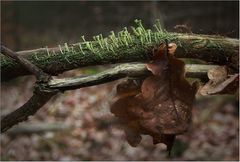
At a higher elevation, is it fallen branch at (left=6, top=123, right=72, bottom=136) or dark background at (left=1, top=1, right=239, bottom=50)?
dark background at (left=1, top=1, right=239, bottom=50)

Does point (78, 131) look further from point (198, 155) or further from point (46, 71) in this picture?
point (46, 71)

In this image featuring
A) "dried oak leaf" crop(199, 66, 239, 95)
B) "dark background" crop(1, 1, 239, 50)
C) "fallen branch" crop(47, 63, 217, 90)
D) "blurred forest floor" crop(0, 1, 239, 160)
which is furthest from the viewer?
"dark background" crop(1, 1, 239, 50)

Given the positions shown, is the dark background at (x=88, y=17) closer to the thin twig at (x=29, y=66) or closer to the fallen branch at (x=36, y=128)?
the fallen branch at (x=36, y=128)

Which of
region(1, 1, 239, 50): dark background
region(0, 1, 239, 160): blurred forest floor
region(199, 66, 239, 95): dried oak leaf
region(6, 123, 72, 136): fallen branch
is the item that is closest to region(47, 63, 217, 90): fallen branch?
region(199, 66, 239, 95): dried oak leaf

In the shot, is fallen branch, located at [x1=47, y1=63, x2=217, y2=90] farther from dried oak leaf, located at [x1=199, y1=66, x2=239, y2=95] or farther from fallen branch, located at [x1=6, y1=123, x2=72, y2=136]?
fallen branch, located at [x1=6, y1=123, x2=72, y2=136]

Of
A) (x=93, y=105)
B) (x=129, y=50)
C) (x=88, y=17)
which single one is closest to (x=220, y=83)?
(x=129, y=50)

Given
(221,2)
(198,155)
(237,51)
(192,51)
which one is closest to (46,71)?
(192,51)

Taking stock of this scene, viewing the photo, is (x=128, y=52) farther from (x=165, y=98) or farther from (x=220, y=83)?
(x=220, y=83)
